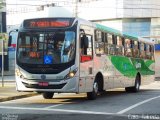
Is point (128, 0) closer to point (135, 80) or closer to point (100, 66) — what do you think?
point (135, 80)

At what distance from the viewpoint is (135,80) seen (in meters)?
27.2

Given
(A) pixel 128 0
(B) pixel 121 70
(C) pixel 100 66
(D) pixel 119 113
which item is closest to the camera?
(D) pixel 119 113

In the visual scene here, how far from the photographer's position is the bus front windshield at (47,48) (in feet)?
60.7

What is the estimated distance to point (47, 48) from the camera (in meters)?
18.6

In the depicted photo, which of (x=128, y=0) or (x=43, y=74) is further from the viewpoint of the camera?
(x=128, y=0)

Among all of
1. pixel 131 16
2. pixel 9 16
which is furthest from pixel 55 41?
pixel 9 16

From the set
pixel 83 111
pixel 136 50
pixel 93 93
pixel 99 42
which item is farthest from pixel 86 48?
pixel 136 50

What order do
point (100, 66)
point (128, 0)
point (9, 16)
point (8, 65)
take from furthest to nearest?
point (9, 16) → point (8, 65) → point (128, 0) → point (100, 66)

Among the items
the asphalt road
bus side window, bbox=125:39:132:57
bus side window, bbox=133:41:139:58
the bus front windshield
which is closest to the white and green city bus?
the bus front windshield

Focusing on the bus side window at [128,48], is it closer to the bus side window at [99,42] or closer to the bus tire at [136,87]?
the bus tire at [136,87]

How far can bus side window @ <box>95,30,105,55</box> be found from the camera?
2084cm

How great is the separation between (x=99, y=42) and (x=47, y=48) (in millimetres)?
3259

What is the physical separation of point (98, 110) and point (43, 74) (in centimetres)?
320

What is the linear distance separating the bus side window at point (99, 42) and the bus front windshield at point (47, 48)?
2315 millimetres
